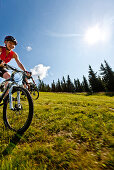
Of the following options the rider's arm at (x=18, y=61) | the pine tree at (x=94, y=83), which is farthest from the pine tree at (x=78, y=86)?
the rider's arm at (x=18, y=61)

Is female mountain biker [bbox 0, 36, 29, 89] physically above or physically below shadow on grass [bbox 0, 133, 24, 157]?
above

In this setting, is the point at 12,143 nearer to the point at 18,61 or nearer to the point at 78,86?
the point at 18,61

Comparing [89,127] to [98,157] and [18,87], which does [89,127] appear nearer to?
[98,157]

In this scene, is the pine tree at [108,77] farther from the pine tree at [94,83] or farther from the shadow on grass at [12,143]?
the shadow on grass at [12,143]

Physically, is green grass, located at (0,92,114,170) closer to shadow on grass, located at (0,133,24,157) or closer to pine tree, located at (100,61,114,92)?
shadow on grass, located at (0,133,24,157)

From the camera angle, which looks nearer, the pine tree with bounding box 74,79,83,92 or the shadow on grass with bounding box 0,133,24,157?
the shadow on grass with bounding box 0,133,24,157

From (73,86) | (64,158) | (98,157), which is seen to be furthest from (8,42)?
(73,86)

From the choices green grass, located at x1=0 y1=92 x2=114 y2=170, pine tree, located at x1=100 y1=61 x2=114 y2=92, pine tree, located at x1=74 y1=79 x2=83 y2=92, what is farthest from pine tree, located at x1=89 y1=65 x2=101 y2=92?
green grass, located at x1=0 y1=92 x2=114 y2=170

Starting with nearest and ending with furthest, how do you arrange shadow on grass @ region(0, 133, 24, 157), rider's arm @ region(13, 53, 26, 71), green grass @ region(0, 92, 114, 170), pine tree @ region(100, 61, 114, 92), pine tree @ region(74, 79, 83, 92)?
green grass @ region(0, 92, 114, 170) → shadow on grass @ region(0, 133, 24, 157) → rider's arm @ region(13, 53, 26, 71) → pine tree @ region(100, 61, 114, 92) → pine tree @ region(74, 79, 83, 92)

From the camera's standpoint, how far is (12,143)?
6.91 feet

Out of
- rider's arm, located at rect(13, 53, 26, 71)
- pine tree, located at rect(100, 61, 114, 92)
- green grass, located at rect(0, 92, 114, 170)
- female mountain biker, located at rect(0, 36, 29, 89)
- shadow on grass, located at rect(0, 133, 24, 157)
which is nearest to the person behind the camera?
green grass, located at rect(0, 92, 114, 170)

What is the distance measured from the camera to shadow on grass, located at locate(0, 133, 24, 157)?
1814mm

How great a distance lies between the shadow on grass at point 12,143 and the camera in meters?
1.81

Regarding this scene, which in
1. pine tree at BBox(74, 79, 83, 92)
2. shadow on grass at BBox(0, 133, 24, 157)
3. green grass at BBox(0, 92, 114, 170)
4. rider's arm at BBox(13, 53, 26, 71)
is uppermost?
pine tree at BBox(74, 79, 83, 92)
